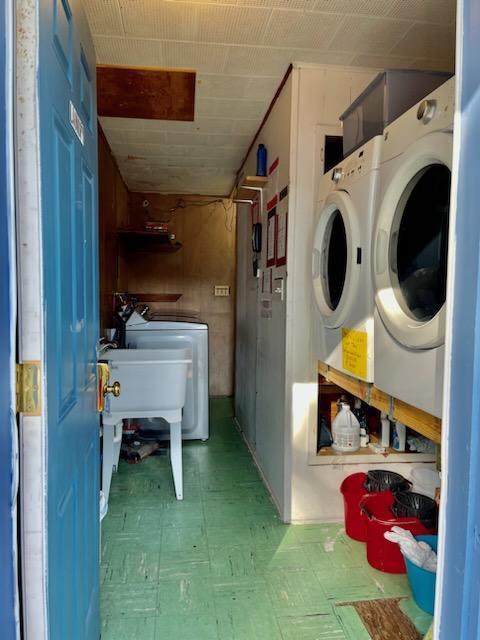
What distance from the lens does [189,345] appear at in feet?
11.1

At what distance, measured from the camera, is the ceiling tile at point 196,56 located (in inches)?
77.1

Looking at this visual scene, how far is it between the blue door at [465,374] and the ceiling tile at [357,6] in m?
1.18

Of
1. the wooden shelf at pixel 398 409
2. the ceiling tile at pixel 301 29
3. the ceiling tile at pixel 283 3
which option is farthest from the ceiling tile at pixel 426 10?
the wooden shelf at pixel 398 409

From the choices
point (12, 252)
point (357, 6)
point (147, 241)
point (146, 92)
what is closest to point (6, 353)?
point (12, 252)

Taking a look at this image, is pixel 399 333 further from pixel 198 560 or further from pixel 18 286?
pixel 198 560

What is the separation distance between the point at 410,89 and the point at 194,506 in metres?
2.25

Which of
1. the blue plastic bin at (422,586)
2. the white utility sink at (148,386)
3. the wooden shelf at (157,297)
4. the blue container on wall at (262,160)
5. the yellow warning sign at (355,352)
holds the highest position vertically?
the blue container on wall at (262,160)

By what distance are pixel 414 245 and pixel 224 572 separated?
1561mm

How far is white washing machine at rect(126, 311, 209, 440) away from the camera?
334 cm

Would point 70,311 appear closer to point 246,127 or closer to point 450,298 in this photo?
point 450,298

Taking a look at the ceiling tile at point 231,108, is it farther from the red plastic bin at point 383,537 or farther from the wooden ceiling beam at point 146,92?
the red plastic bin at point 383,537

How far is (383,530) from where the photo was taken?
183 cm

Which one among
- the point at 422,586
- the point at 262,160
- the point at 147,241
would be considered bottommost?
the point at 422,586

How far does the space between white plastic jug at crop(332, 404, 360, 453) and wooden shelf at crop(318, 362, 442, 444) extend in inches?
22.7
